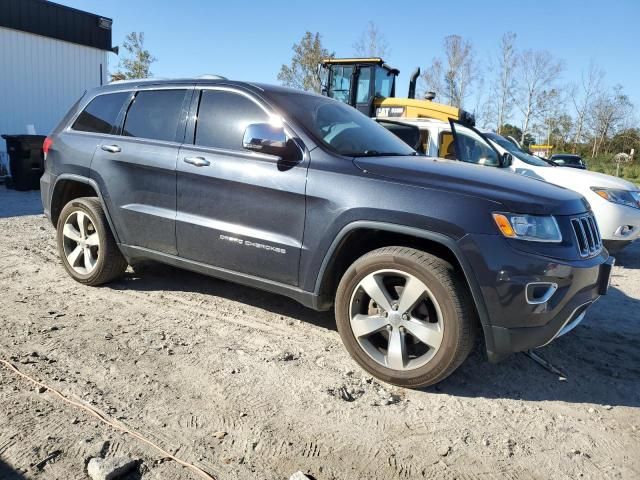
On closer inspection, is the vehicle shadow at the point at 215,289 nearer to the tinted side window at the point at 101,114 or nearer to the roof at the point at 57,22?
the tinted side window at the point at 101,114

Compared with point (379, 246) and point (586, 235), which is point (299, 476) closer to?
point (379, 246)

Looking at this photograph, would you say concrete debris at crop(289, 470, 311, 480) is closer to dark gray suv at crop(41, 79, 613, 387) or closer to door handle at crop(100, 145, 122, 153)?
dark gray suv at crop(41, 79, 613, 387)

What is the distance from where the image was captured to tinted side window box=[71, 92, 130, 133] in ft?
15.0

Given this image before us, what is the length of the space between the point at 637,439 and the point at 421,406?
44.3 inches

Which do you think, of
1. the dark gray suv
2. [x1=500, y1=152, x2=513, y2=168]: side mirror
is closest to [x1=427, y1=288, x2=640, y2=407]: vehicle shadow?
A: the dark gray suv

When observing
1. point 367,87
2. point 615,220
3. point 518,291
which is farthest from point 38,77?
point 518,291

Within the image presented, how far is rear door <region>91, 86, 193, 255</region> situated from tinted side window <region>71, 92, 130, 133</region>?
13cm

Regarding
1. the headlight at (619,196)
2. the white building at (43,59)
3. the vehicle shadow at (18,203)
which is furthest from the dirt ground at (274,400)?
the white building at (43,59)

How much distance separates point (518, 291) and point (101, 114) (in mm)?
3837

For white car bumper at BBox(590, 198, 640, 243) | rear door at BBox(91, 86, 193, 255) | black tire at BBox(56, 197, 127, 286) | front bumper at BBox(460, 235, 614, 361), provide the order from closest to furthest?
1. front bumper at BBox(460, 235, 614, 361)
2. rear door at BBox(91, 86, 193, 255)
3. black tire at BBox(56, 197, 127, 286)
4. white car bumper at BBox(590, 198, 640, 243)

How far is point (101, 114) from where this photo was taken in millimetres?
4680

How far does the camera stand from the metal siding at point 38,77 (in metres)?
16.5

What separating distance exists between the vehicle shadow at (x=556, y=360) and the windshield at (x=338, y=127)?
55.8 inches

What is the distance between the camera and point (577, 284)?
2.93m
